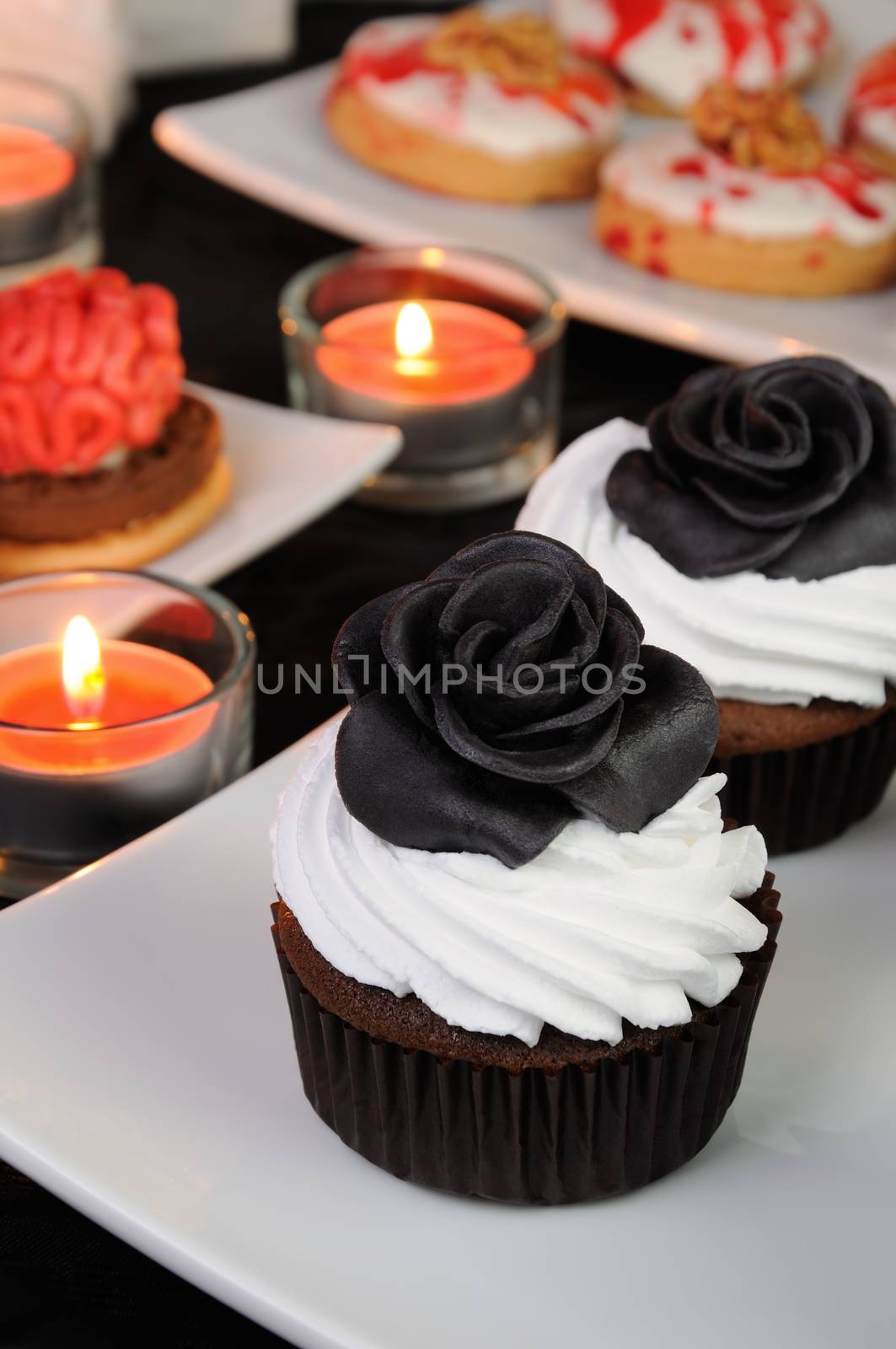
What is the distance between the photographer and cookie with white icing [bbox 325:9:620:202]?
3.31 metres

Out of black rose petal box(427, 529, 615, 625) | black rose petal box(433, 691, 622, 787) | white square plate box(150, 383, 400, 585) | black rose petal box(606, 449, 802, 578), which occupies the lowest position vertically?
white square plate box(150, 383, 400, 585)

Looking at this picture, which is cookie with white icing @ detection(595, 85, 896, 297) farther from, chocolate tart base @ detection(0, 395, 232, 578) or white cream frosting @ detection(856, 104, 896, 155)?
chocolate tart base @ detection(0, 395, 232, 578)

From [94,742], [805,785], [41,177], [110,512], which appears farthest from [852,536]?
[41,177]

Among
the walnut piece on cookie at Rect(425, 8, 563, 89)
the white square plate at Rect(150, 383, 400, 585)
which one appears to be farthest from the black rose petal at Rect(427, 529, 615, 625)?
the walnut piece on cookie at Rect(425, 8, 563, 89)

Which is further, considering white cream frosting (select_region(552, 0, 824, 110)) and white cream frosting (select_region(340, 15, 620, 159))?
white cream frosting (select_region(552, 0, 824, 110))

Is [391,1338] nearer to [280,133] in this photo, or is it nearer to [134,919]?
[134,919]

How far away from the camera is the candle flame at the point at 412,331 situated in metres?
2.77

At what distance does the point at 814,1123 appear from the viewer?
1.57m

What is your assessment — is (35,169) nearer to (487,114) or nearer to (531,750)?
(487,114)

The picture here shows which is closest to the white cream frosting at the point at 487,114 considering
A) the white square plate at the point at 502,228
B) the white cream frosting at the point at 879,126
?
the white square plate at the point at 502,228

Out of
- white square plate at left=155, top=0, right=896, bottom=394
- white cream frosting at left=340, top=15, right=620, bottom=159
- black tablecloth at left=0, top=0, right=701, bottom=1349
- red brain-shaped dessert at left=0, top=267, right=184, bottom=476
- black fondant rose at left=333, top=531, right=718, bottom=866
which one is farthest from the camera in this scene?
white cream frosting at left=340, top=15, right=620, bottom=159

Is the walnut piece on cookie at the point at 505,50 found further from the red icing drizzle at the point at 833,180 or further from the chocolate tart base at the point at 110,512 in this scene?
the chocolate tart base at the point at 110,512

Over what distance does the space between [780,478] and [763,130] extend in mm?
1483

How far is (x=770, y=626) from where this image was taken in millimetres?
1869
